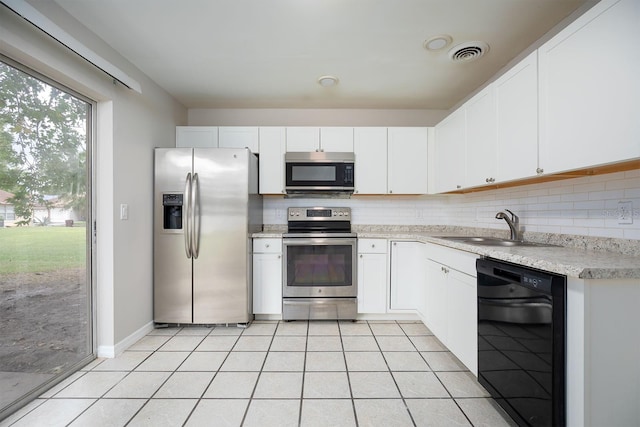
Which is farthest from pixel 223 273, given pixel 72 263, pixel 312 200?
pixel 312 200

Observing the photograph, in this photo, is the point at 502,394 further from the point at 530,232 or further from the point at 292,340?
the point at 292,340

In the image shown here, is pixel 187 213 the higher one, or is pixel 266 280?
pixel 187 213

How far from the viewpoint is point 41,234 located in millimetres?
1753

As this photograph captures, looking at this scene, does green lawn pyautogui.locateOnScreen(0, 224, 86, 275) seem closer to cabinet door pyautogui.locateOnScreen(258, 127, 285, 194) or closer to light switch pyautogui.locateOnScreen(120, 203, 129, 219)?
light switch pyautogui.locateOnScreen(120, 203, 129, 219)

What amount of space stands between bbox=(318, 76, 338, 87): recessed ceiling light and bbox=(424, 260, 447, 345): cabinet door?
195cm

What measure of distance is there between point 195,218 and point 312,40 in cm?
183

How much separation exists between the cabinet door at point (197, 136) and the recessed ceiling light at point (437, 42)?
2.25 meters

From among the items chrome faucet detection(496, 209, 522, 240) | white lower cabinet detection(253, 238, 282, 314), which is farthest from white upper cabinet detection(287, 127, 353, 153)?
chrome faucet detection(496, 209, 522, 240)

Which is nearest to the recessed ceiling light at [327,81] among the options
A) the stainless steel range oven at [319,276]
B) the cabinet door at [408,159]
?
the cabinet door at [408,159]

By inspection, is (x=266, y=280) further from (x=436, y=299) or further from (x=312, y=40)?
(x=312, y=40)

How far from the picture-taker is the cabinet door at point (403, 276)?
2805 mm

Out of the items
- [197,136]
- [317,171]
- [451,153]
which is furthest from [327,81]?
[197,136]

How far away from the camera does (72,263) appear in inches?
77.8

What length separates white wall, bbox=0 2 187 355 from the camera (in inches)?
64.9
